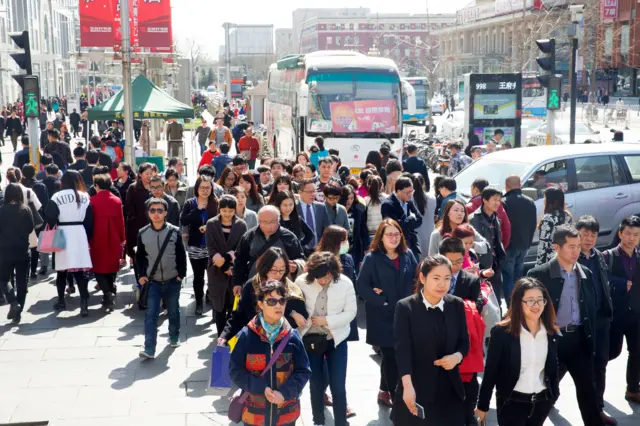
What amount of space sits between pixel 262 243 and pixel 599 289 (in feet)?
A: 9.41

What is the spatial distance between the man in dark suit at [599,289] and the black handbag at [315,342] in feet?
7.10

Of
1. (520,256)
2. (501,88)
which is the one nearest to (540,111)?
(501,88)

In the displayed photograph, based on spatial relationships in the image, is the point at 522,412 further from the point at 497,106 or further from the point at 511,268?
the point at 497,106

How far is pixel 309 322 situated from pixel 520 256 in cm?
442

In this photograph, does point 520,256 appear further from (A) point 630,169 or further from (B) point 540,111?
(B) point 540,111

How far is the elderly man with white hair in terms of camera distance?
7637 millimetres

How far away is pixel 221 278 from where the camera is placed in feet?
29.2

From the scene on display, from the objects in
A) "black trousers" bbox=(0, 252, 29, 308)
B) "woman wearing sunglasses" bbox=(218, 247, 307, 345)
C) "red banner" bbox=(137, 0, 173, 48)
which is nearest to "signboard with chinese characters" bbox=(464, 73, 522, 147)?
"red banner" bbox=(137, 0, 173, 48)

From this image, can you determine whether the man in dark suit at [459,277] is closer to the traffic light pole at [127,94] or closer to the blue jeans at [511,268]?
the blue jeans at [511,268]

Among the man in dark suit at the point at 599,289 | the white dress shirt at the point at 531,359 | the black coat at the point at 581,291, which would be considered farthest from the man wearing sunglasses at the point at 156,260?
the white dress shirt at the point at 531,359

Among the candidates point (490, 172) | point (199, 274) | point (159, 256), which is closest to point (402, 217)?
point (199, 274)

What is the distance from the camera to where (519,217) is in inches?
393

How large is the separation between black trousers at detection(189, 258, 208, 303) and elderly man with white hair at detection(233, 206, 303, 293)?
8.08ft

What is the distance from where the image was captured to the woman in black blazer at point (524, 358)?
5.58 meters
